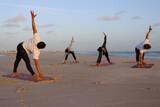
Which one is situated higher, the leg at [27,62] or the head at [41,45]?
the head at [41,45]

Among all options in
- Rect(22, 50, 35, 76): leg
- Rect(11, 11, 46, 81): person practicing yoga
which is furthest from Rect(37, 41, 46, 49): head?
Rect(22, 50, 35, 76): leg

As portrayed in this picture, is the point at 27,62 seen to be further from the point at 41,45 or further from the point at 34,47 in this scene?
the point at 41,45

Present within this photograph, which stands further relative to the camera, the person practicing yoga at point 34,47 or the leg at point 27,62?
the leg at point 27,62

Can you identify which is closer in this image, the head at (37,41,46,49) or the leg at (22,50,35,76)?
the head at (37,41,46,49)

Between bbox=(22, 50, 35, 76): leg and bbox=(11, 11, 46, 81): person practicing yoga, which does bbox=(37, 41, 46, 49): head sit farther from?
bbox=(22, 50, 35, 76): leg

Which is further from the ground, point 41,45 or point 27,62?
point 41,45

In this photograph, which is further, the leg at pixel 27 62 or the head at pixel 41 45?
the leg at pixel 27 62

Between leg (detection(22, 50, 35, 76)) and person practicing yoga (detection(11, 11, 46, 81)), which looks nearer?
person practicing yoga (detection(11, 11, 46, 81))

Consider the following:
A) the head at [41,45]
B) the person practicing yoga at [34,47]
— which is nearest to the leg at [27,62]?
the person practicing yoga at [34,47]

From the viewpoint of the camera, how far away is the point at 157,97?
7199mm

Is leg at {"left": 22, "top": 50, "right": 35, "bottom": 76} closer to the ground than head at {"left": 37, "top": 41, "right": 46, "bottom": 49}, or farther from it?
closer to the ground

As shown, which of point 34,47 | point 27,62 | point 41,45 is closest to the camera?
point 41,45

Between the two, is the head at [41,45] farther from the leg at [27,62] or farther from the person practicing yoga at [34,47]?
the leg at [27,62]

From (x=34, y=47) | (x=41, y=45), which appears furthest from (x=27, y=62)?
(x=41, y=45)
